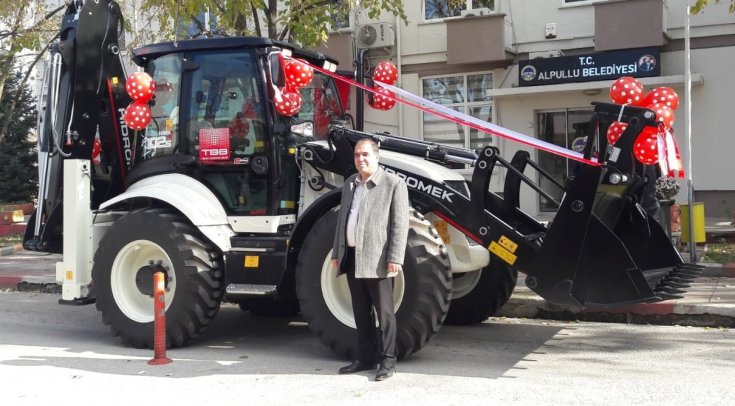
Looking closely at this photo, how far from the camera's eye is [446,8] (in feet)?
59.9

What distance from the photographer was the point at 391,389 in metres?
5.71

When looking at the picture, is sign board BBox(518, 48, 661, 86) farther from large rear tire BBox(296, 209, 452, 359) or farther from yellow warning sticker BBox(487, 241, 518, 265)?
large rear tire BBox(296, 209, 452, 359)

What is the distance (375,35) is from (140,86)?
11694mm

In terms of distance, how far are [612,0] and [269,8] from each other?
774 cm

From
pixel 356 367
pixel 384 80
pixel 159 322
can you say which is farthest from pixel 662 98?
pixel 159 322

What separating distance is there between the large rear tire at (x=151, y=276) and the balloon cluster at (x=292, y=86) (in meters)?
1.38

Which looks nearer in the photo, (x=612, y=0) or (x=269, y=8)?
(x=269, y=8)

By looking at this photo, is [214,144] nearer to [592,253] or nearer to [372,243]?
[372,243]

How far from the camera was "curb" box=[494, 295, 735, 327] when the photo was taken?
8.16 m

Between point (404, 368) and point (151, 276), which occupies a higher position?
point (151, 276)

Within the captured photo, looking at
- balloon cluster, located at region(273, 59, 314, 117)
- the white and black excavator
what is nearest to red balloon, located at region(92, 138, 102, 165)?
the white and black excavator

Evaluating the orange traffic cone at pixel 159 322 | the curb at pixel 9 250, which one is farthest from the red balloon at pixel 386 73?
the curb at pixel 9 250

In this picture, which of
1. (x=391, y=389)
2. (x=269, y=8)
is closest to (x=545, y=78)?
(x=269, y=8)

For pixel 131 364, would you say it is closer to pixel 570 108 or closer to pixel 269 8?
pixel 269 8
